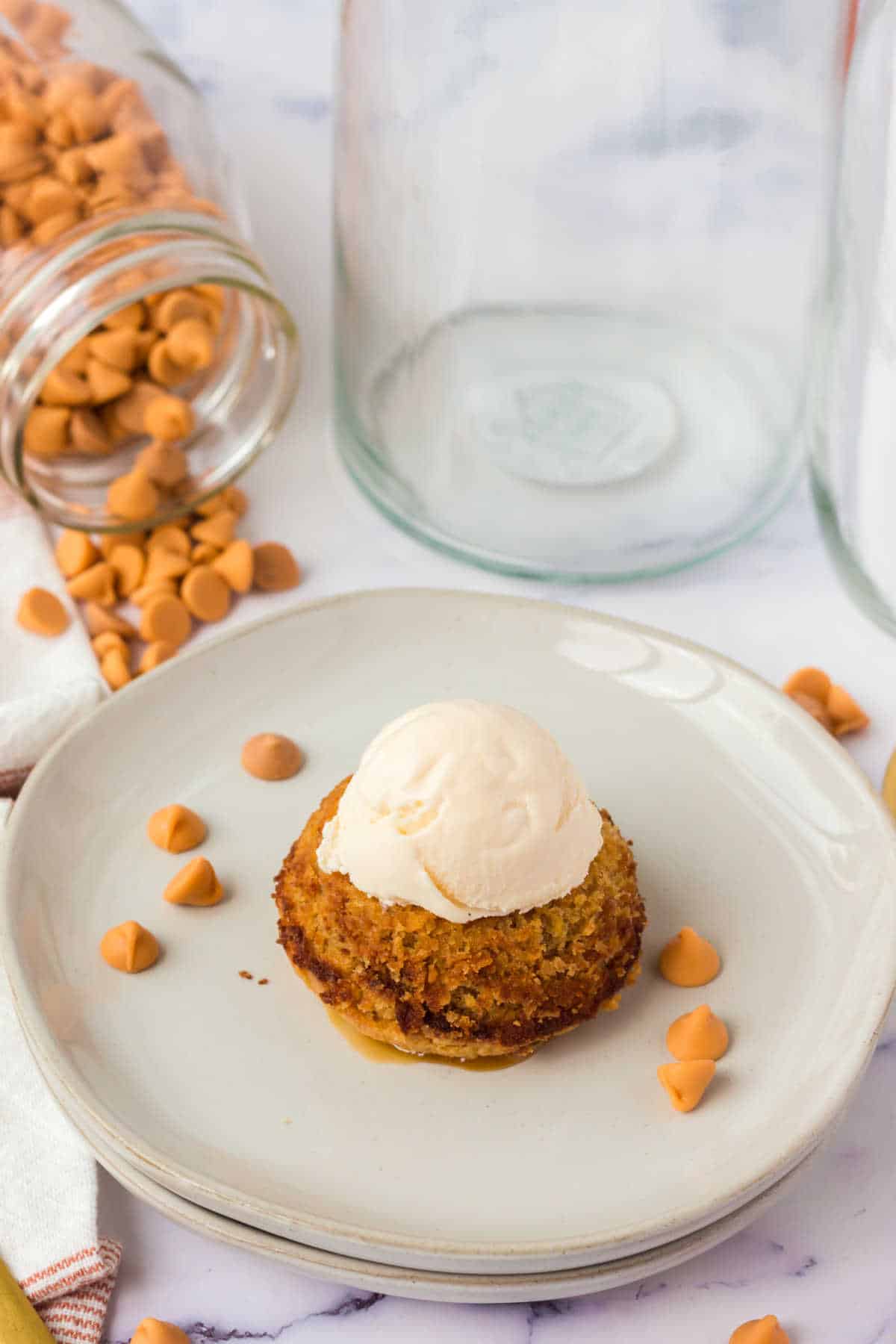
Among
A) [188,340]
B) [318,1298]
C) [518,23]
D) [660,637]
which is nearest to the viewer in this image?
[318,1298]


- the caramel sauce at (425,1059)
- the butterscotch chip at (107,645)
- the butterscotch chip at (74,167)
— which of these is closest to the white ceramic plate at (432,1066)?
the caramel sauce at (425,1059)

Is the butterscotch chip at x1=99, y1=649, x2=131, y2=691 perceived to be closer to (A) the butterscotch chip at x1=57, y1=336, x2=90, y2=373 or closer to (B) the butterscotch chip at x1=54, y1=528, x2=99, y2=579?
(B) the butterscotch chip at x1=54, y1=528, x2=99, y2=579

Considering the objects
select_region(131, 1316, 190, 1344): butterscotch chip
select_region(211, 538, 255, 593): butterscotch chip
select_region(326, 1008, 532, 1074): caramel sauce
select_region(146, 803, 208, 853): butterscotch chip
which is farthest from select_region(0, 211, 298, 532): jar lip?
select_region(131, 1316, 190, 1344): butterscotch chip

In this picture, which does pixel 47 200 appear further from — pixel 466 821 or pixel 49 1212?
pixel 49 1212

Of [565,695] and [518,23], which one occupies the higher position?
[518,23]

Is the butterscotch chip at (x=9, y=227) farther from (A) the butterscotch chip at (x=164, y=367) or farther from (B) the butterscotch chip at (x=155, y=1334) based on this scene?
A: (B) the butterscotch chip at (x=155, y=1334)

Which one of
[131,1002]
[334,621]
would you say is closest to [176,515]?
[334,621]

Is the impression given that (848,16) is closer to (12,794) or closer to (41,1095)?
(12,794)
